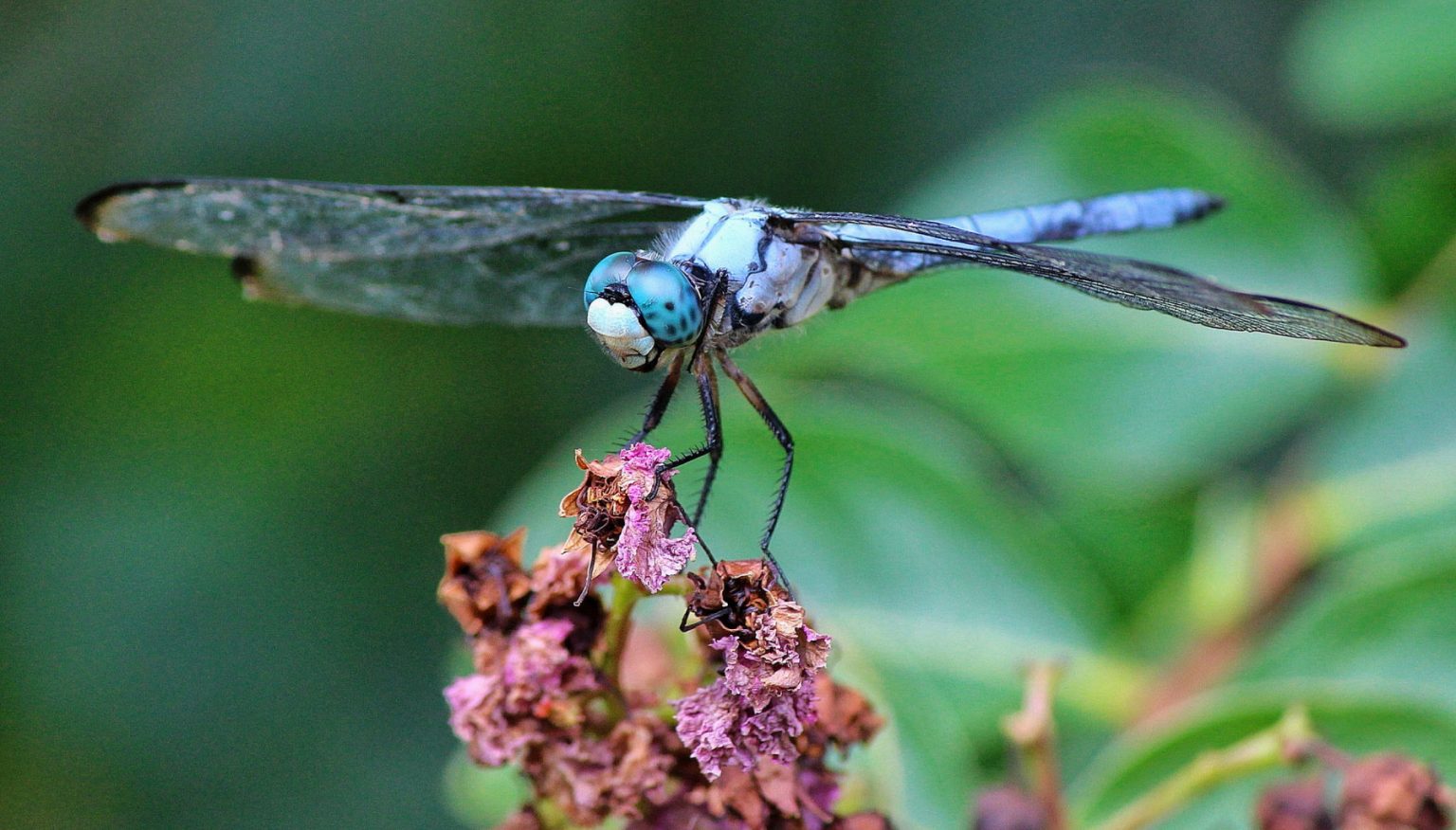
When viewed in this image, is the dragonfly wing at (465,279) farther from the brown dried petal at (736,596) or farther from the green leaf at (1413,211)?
the green leaf at (1413,211)

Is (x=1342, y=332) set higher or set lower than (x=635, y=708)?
higher

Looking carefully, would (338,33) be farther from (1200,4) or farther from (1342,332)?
(1342,332)

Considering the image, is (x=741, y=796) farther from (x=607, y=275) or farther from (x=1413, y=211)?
(x=1413, y=211)

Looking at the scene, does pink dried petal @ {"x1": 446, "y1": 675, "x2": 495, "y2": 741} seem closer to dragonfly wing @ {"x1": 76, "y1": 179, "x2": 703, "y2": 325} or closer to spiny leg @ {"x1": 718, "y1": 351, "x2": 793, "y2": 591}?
spiny leg @ {"x1": 718, "y1": 351, "x2": 793, "y2": 591}

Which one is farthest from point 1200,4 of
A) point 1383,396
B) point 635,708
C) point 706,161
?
point 635,708

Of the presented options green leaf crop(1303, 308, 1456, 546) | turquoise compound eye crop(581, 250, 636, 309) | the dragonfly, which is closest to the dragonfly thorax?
the dragonfly

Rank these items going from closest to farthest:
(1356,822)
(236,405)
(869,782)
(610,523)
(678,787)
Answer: (610,523) → (678,787) → (1356,822) → (869,782) → (236,405)
